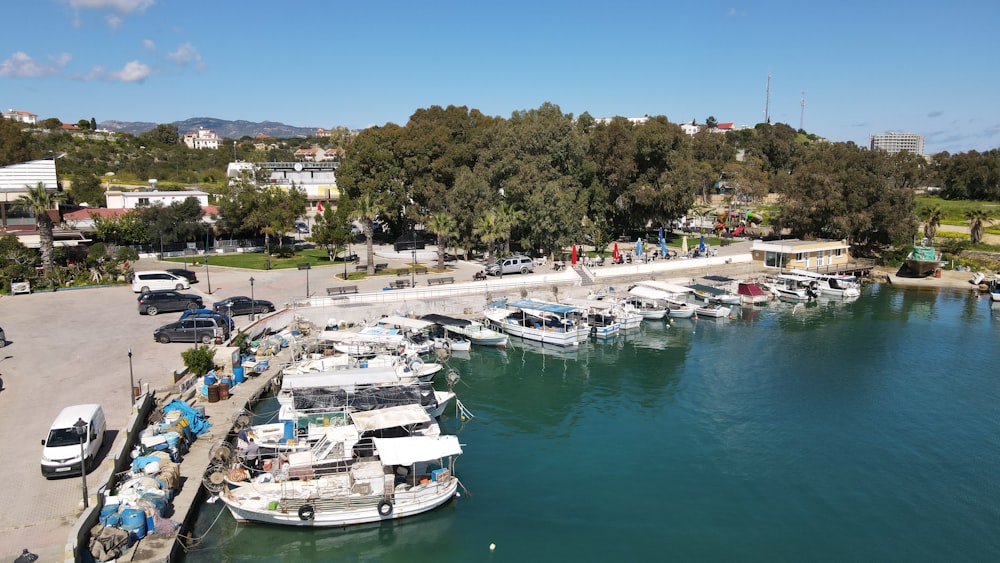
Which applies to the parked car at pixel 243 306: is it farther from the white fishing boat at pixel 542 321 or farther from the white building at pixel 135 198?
the white building at pixel 135 198

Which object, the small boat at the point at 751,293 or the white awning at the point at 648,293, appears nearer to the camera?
the white awning at the point at 648,293

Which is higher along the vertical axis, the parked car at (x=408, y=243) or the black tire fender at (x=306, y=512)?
the parked car at (x=408, y=243)

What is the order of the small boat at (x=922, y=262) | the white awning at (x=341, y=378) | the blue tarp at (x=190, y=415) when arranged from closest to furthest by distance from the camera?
the blue tarp at (x=190, y=415)
the white awning at (x=341, y=378)
the small boat at (x=922, y=262)

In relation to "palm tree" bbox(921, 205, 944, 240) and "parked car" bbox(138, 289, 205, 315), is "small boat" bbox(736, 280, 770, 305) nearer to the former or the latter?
"palm tree" bbox(921, 205, 944, 240)

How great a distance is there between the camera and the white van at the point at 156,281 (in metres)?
44.0

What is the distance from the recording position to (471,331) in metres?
41.2

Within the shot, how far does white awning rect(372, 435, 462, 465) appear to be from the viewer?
21.5m

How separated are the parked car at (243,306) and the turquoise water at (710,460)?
1280cm

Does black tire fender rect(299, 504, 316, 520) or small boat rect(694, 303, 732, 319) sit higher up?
small boat rect(694, 303, 732, 319)

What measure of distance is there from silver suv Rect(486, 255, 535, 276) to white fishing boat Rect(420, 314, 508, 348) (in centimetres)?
976

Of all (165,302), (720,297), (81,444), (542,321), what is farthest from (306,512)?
(720,297)

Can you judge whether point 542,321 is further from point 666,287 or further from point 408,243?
point 408,243

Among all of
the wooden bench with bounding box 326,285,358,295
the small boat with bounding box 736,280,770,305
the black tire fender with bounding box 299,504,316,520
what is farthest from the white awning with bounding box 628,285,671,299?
the black tire fender with bounding box 299,504,316,520

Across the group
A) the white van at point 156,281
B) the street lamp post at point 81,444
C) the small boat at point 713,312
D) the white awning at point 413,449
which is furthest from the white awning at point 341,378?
the small boat at point 713,312
